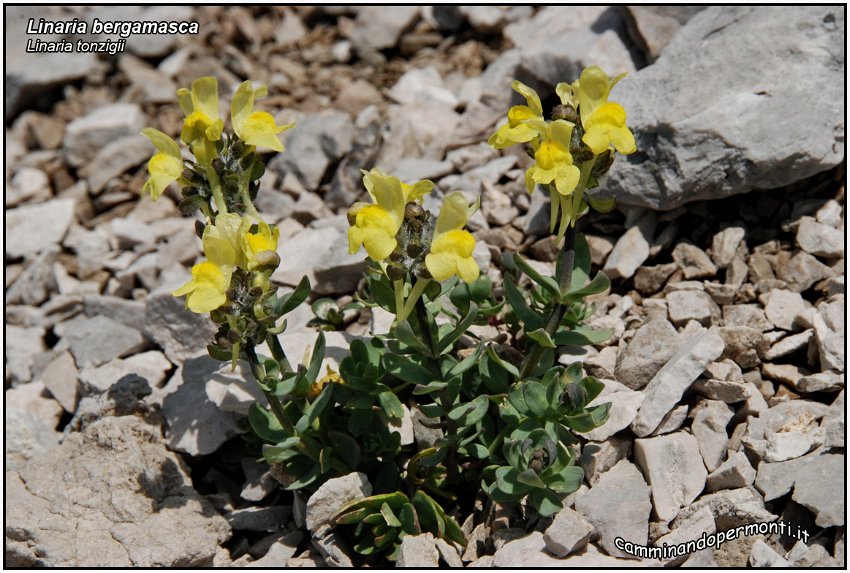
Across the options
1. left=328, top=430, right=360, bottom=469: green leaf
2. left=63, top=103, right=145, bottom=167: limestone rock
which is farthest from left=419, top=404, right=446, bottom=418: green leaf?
left=63, top=103, right=145, bottom=167: limestone rock

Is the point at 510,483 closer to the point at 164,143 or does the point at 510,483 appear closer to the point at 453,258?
the point at 453,258

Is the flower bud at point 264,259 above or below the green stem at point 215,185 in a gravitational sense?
below

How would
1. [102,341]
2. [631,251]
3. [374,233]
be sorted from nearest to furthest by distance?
[374,233] < [631,251] < [102,341]

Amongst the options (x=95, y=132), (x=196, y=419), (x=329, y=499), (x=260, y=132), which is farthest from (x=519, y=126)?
(x=95, y=132)

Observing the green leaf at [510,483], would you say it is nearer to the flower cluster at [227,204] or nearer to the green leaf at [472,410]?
the green leaf at [472,410]

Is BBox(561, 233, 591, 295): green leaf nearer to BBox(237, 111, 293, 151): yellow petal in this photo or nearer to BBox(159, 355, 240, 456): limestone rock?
BBox(237, 111, 293, 151): yellow petal

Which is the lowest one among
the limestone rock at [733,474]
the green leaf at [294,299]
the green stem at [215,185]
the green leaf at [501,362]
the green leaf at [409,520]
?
the limestone rock at [733,474]

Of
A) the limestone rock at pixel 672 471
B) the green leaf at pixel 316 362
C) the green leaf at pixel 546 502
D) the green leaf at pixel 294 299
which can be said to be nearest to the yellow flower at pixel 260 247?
the green leaf at pixel 294 299
